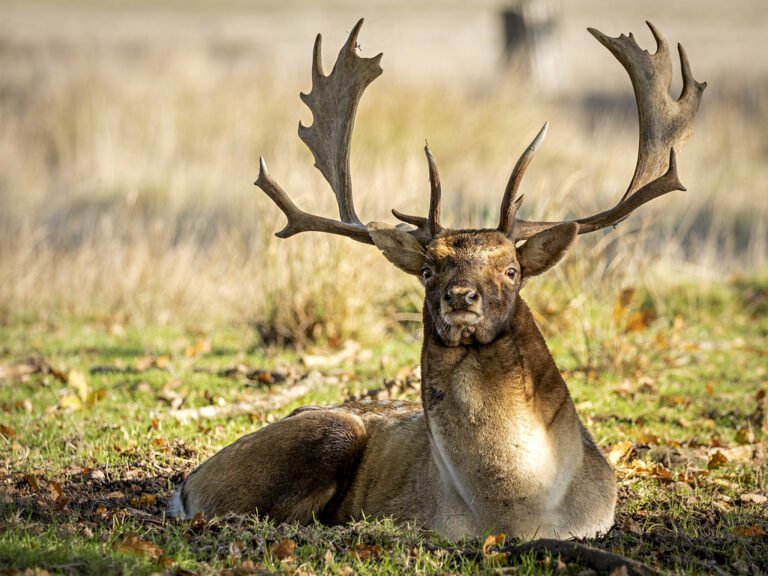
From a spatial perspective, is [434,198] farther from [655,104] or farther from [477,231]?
[655,104]

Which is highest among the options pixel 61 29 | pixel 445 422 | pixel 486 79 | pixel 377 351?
pixel 61 29

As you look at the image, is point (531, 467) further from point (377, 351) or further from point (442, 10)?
point (442, 10)

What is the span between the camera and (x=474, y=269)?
4699 mm

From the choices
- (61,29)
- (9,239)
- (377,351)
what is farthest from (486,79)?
(61,29)

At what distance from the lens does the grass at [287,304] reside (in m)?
5.11

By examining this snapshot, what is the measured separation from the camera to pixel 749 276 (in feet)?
43.1

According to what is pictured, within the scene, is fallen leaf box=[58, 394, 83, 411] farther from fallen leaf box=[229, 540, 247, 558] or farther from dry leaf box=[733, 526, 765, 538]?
dry leaf box=[733, 526, 765, 538]

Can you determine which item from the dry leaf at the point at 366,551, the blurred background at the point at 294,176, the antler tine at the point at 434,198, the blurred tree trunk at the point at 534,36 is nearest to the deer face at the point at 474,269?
the antler tine at the point at 434,198

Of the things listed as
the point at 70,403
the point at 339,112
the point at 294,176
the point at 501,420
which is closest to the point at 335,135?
the point at 339,112

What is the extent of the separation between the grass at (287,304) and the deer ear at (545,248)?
130 cm

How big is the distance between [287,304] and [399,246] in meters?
4.90

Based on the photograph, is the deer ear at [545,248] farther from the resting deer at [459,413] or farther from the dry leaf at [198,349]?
the dry leaf at [198,349]

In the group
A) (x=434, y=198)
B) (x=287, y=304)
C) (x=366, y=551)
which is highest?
(x=434, y=198)

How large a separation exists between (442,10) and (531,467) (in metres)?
52.0
